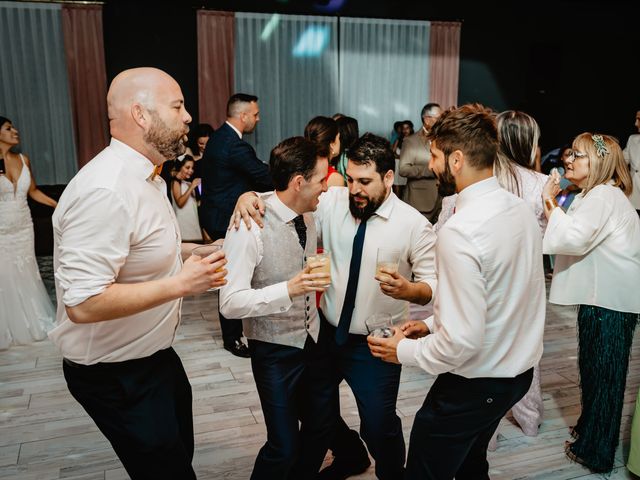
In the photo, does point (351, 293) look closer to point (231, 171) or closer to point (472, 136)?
point (472, 136)

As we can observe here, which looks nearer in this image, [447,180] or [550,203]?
[447,180]

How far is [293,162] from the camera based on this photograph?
1932 millimetres

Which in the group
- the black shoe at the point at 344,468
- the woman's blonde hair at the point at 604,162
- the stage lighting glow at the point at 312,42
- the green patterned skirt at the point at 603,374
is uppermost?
the stage lighting glow at the point at 312,42

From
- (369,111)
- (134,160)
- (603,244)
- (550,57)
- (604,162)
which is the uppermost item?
(550,57)

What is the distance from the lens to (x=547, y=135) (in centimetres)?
871

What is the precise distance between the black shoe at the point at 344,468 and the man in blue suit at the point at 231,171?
1.45 m

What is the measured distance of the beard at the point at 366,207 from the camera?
2061 millimetres

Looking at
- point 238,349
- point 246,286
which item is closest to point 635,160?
point 238,349

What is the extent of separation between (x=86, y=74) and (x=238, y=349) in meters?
4.57

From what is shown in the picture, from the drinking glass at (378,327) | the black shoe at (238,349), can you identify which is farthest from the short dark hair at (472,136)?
the black shoe at (238,349)

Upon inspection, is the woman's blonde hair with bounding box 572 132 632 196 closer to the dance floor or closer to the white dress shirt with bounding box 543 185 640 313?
the white dress shirt with bounding box 543 185 640 313

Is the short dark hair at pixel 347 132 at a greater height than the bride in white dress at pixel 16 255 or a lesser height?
greater

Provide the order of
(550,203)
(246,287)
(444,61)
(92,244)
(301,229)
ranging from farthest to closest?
(444,61) < (550,203) < (301,229) < (246,287) < (92,244)

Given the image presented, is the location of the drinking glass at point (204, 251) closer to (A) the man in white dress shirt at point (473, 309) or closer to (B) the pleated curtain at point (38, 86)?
(A) the man in white dress shirt at point (473, 309)
